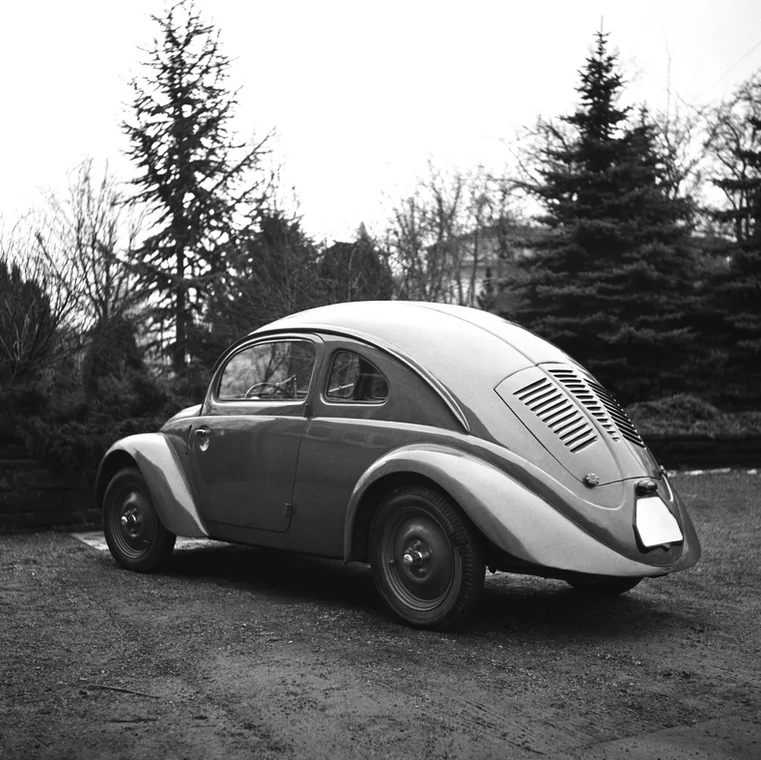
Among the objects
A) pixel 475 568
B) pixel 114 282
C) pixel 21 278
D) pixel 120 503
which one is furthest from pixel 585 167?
pixel 475 568

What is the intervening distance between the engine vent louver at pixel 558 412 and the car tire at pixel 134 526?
2.93 metres

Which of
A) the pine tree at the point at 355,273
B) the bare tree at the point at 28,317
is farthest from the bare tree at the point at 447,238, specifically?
the bare tree at the point at 28,317

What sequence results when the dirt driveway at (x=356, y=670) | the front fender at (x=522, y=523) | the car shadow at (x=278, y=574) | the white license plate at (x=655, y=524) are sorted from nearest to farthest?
1. the dirt driveway at (x=356, y=670)
2. the front fender at (x=522, y=523)
3. the white license plate at (x=655, y=524)
4. the car shadow at (x=278, y=574)

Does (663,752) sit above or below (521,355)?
below

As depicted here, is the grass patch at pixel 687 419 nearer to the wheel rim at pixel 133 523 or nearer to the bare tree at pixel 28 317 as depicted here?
the bare tree at pixel 28 317

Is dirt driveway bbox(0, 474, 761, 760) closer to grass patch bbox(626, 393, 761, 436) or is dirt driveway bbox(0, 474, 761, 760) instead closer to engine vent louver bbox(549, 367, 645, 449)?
engine vent louver bbox(549, 367, 645, 449)

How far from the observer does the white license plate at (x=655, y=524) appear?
17.6 feet

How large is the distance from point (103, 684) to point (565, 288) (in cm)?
1655

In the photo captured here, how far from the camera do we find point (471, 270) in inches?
1446

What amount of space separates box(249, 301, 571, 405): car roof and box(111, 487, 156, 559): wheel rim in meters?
1.80

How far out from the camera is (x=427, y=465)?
17.8 ft

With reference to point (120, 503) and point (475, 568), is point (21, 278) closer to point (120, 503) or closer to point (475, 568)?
point (120, 503)

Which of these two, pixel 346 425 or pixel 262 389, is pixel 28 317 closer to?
pixel 262 389

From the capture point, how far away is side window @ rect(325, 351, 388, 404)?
605cm
